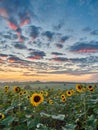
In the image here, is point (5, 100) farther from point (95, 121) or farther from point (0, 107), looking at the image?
point (95, 121)

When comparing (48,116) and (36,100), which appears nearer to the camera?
(48,116)

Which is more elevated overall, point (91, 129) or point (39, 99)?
point (39, 99)

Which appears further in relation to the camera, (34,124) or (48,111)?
(48,111)

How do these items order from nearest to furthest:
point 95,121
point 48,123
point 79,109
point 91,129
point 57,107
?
1. point 91,129
2. point 95,121
3. point 48,123
4. point 79,109
5. point 57,107

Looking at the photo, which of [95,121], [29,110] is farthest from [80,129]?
[29,110]

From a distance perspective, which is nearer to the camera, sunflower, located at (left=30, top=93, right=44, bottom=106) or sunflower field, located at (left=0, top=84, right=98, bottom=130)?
sunflower field, located at (left=0, top=84, right=98, bottom=130)

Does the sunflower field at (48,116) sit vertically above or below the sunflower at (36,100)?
below

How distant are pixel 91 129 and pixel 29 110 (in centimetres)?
300

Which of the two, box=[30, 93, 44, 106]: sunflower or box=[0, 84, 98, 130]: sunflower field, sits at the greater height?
box=[30, 93, 44, 106]: sunflower

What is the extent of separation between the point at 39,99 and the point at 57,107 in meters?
1.95

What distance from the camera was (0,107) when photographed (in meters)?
9.36

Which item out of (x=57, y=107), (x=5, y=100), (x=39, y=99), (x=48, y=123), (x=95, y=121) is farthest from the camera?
(x=5, y=100)

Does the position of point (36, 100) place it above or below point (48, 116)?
above

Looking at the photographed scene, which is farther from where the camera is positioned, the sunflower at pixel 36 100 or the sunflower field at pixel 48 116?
the sunflower at pixel 36 100
